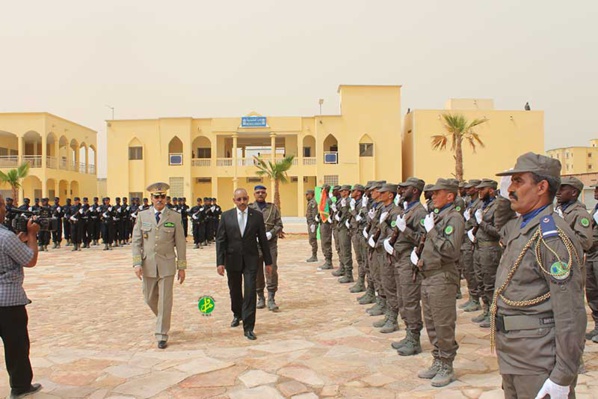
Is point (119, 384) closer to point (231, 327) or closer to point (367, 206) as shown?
point (231, 327)

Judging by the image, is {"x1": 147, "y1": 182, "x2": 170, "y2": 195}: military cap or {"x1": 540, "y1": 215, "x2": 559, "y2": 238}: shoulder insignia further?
{"x1": 147, "y1": 182, "x2": 170, "y2": 195}: military cap

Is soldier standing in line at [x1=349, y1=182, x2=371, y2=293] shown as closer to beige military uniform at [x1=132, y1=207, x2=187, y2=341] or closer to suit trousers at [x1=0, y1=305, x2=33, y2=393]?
beige military uniform at [x1=132, y1=207, x2=187, y2=341]

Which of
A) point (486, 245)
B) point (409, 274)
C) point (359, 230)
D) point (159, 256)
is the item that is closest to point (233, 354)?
point (159, 256)

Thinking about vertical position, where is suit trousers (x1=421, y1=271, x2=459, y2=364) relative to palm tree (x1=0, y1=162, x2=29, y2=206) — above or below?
below

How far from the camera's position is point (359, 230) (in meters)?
9.45

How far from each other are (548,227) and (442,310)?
2330 millimetres

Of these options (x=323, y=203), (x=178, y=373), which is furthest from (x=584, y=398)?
(x=323, y=203)

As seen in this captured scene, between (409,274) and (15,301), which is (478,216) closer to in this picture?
(409,274)

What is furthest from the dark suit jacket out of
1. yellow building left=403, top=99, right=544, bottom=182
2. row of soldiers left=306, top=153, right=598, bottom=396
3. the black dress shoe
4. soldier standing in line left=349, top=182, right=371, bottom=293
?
yellow building left=403, top=99, right=544, bottom=182

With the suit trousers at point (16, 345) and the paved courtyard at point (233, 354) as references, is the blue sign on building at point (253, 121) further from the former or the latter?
the suit trousers at point (16, 345)

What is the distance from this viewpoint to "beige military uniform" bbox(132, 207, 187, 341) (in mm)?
6258

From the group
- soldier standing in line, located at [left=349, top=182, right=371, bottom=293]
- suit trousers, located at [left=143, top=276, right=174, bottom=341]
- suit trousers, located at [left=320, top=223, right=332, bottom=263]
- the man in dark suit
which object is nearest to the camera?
suit trousers, located at [left=143, top=276, right=174, bottom=341]

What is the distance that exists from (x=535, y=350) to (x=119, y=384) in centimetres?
391

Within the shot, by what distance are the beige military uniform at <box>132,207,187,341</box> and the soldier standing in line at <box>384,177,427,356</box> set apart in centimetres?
275
